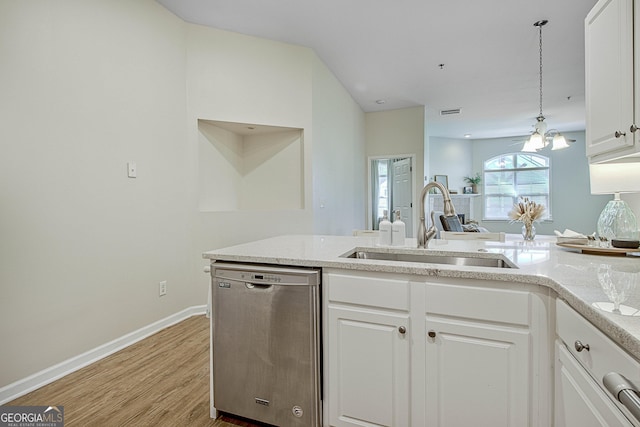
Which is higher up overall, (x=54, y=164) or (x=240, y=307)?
(x=54, y=164)

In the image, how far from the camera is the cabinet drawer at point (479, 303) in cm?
116

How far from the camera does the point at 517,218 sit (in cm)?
201

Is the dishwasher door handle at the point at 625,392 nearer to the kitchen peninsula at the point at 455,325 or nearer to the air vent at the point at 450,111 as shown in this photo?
the kitchen peninsula at the point at 455,325

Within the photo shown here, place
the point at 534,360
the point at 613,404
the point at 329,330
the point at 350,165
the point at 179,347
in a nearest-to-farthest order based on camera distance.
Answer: the point at 613,404 → the point at 534,360 → the point at 329,330 → the point at 179,347 → the point at 350,165

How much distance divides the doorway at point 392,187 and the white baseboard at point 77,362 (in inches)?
178

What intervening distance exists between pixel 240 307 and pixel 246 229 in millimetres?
2014

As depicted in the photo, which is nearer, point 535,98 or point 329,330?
point 329,330

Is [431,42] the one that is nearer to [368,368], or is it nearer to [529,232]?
[529,232]

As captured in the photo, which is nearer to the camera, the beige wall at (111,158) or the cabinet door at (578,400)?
the cabinet door at (578,400)

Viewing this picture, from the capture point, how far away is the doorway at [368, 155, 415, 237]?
6180 millimetres

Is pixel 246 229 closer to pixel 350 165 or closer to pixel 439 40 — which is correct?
pixel 350 165

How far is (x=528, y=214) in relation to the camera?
1965 millimetres

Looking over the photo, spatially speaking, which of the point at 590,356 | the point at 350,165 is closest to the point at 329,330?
the point at 590,356

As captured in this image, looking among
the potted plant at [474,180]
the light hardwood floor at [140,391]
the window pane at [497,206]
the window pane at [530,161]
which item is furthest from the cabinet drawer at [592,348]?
the window pane at [530,161]
